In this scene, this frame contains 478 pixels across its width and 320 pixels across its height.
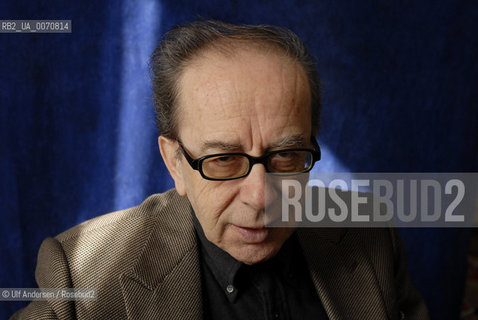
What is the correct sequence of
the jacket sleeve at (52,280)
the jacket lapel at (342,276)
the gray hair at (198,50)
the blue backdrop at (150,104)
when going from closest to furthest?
the jacket sleeve at (52,280) → the gray hair at (198,50) → the jacket lapel at (342,276) → the blue backdrop at (150,104)

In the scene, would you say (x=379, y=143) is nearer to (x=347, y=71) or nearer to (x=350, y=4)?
(x=347, y=71)

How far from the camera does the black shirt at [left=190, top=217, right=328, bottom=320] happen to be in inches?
51.8

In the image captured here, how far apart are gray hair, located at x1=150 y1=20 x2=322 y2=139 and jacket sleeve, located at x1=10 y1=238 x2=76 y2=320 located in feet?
1.61

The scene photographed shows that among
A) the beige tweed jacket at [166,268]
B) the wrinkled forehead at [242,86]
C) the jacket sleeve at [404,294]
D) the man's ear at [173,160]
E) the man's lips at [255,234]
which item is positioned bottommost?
the jacket sleeve at [404,294]

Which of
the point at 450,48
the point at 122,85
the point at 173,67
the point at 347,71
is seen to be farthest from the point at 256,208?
the point at 450,48

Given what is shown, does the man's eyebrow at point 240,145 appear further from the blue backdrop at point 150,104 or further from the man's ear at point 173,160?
the blue backdrop at point 150,104

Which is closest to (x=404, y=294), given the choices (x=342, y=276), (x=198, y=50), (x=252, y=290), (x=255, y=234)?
(x=342, y=276)

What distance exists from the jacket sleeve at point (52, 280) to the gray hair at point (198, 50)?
491mm

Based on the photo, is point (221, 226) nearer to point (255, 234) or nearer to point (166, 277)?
point (255, 234)

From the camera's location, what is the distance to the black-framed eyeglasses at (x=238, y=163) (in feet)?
3.80

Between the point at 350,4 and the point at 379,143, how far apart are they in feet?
2.29

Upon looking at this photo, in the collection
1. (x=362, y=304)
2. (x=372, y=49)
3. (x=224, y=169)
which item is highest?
(x=372, y=49)

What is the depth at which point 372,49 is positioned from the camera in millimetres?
1999

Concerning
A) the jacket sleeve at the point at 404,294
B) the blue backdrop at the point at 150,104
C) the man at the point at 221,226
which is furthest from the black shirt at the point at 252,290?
the blue backdrop at the point at 150,104
